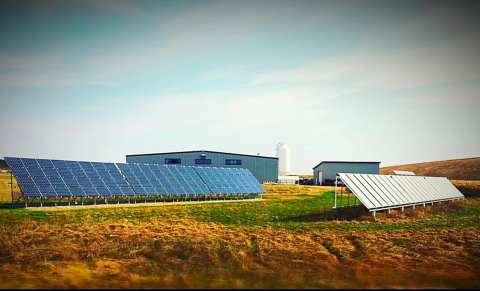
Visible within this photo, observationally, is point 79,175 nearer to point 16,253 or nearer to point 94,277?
point 16,253

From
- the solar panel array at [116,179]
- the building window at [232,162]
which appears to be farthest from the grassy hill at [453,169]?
the solar panel array at [116,179]

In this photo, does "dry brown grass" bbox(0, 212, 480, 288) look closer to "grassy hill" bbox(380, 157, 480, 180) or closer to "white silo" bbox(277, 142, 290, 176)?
"white silo" bbox(277, 142, 290, 176)

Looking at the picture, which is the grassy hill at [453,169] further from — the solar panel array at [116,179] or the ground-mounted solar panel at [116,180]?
the ground-mounted solar panel at [116,180]

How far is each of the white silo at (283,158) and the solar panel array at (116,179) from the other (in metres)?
80.9

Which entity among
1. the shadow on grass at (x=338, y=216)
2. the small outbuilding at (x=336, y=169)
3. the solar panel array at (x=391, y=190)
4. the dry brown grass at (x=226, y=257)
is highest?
the small outbuilding at (x=336, y=169)

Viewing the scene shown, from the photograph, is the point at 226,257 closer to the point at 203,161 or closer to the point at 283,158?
the point at 203,161

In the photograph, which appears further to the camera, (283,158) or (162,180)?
(283,158)

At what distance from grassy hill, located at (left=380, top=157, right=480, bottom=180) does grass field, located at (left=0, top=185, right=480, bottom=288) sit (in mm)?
107522

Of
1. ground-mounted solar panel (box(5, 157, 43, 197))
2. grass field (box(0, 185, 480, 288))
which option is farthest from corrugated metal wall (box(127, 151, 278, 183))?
grass field (box(0, 185, 480, 288))

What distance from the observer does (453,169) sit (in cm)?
12238

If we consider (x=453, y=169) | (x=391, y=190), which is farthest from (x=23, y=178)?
(x=453, y=169)

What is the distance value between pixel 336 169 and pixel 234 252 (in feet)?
224

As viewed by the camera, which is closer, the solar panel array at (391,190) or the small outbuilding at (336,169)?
the solar panel array at (391,190)

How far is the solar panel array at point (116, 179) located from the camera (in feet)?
90.7
